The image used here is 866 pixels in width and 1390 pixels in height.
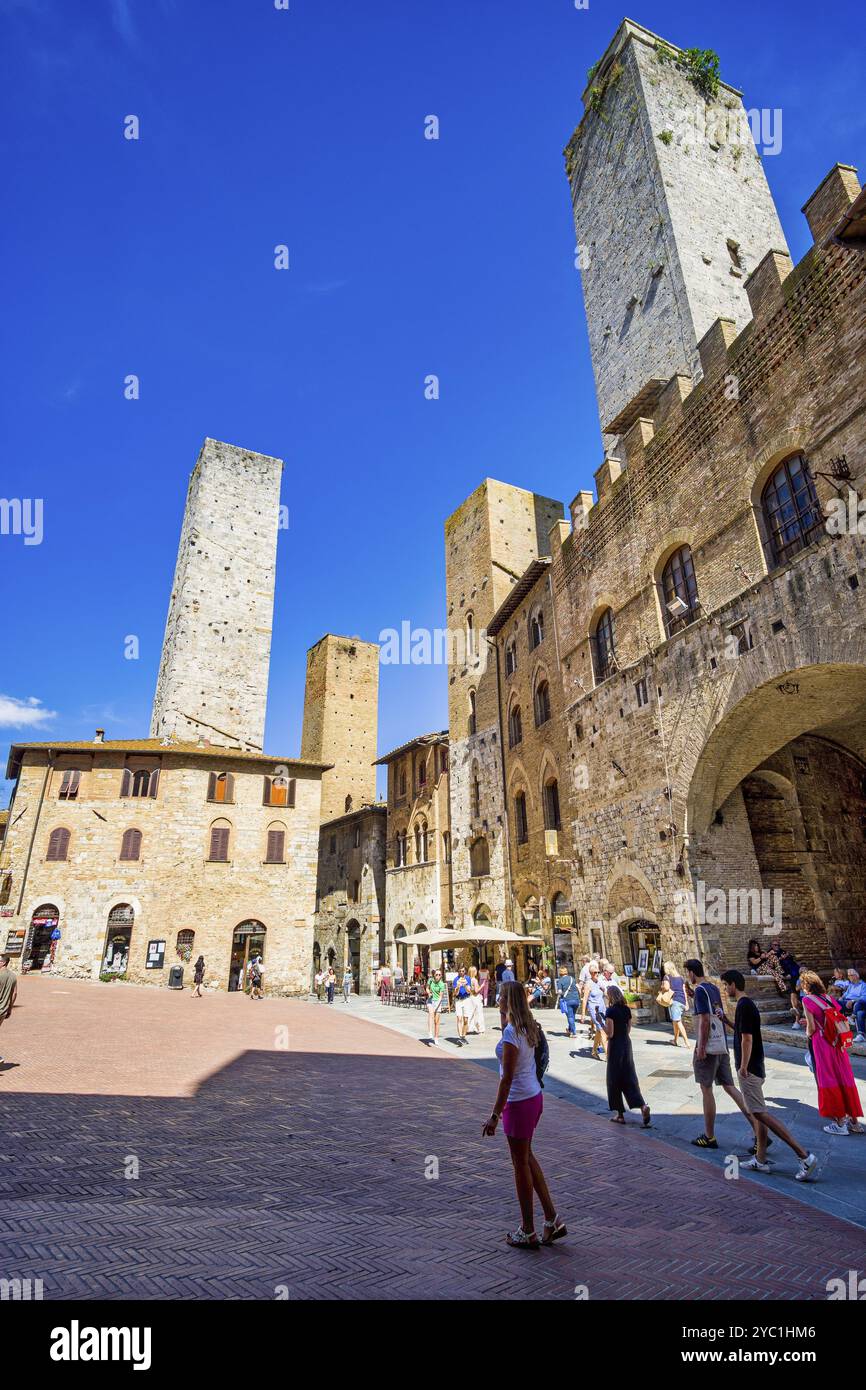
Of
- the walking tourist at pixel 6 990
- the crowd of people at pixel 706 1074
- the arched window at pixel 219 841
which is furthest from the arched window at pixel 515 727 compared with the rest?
the walking tourist at pixel 6 990

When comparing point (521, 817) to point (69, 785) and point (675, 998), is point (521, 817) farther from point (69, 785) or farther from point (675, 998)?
point (69, 785)

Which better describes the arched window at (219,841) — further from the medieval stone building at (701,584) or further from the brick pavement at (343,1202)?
the brick pavement at (343,1202)

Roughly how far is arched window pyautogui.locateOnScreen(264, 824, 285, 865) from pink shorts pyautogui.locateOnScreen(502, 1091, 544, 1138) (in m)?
26.4

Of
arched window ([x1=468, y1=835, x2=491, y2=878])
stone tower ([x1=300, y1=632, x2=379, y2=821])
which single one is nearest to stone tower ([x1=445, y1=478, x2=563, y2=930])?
arched window ([x1=468, y1=835, x2=491, y2=878])

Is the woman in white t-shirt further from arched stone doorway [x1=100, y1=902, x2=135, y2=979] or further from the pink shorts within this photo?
arched stone doorway [x1=100, y1=902, x2=135, y2=979]

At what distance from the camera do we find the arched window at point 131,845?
27.5 meters

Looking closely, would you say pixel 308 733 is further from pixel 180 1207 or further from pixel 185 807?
pixel 180 1207

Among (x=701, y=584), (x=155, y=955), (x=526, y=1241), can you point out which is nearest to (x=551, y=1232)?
(x=526, y=1241)

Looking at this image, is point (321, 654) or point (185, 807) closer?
point (185, 807)

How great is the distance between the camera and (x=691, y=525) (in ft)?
46.3

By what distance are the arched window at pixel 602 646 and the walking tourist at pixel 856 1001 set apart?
842cm

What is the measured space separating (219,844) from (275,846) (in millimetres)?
2369

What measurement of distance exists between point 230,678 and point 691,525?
1027 inches
